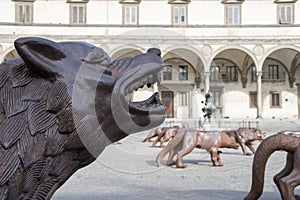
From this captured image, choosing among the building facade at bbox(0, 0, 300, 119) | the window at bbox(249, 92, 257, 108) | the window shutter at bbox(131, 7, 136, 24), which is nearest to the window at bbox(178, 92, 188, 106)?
the building facade at bbox(0, 0, 300, 119)

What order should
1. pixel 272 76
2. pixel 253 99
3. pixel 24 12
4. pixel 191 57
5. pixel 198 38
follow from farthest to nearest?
pixel 272 76
pixel 253 99
pixel 191 57
pixel 24 12
pixel 198 38

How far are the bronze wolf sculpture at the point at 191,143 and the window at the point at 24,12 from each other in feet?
75.3

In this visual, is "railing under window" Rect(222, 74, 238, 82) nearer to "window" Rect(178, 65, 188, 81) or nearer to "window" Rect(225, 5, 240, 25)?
"window" Rect(178, 65, 188, 81)

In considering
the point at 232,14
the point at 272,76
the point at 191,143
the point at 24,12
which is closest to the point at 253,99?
the point at 272,76

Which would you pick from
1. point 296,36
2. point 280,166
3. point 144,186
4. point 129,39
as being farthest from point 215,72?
point 144,186

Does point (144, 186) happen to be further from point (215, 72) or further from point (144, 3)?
point (215, 72)

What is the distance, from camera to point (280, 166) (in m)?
8.28

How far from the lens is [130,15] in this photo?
28.8 m

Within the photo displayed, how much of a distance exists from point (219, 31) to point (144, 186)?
951 inches

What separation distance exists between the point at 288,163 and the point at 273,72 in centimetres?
2920

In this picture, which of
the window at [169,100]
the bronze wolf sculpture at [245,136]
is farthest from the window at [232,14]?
the bronze wolf sculpture at [245,136]

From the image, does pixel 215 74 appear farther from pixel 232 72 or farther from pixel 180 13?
pixel 180 13

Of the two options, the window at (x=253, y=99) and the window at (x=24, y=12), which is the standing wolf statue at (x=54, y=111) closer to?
the window at (x=24, y=12)

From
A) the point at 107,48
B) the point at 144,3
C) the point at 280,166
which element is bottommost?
the point at 280,166
